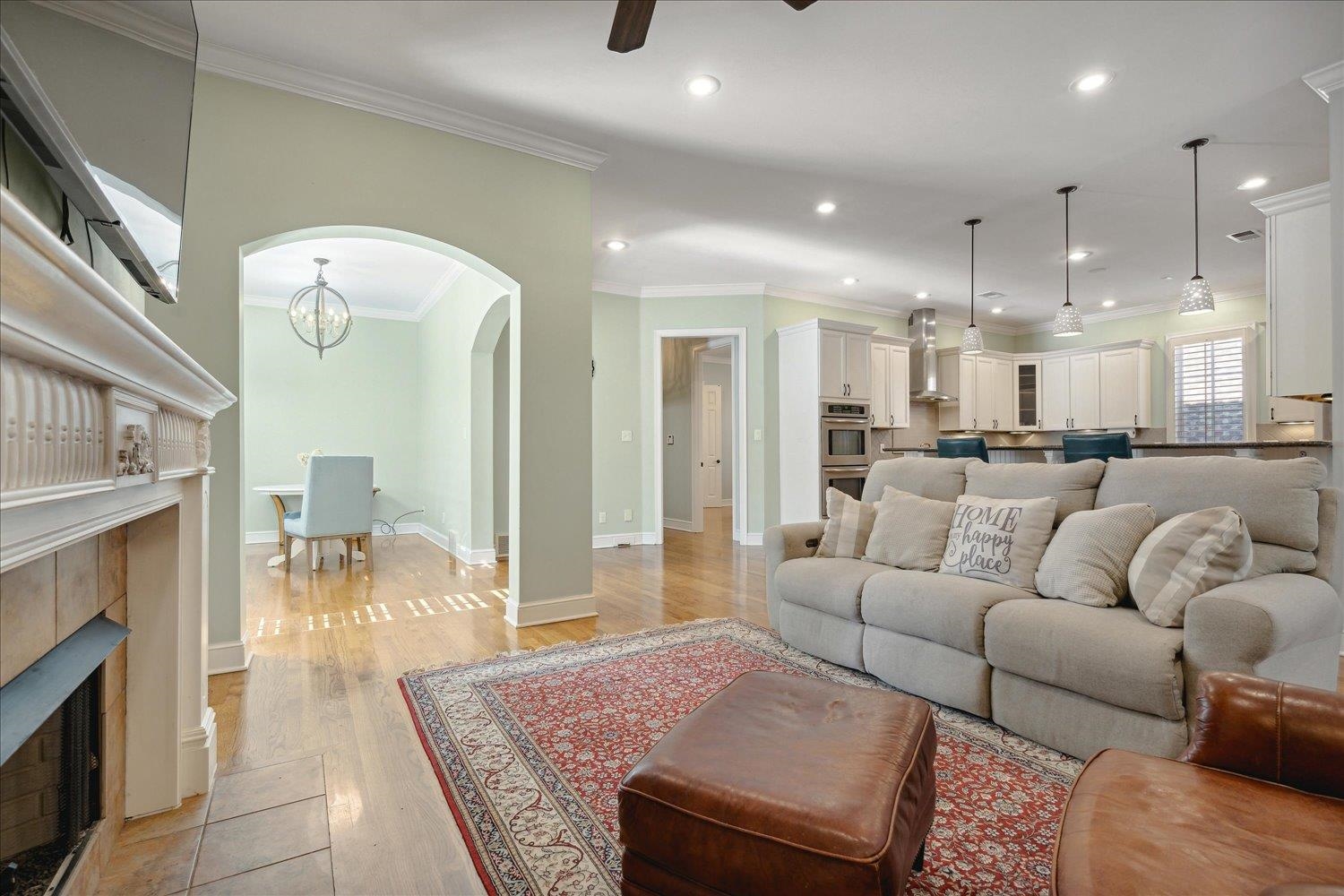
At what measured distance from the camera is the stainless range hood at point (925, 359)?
770cm

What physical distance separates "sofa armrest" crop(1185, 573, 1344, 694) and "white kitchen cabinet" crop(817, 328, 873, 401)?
4.56m

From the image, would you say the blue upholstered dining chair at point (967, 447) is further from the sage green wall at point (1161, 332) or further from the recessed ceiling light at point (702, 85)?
the sage green wall at point (1161, 332)

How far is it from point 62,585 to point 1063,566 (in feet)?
8.92

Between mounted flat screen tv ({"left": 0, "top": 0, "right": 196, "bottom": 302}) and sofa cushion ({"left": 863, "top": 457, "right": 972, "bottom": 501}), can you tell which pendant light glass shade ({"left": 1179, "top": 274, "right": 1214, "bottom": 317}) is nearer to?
sofa cushion ({"left": 863, "top": 457, "right": 972, "bottom": 501})

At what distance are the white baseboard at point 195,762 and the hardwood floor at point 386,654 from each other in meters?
0.13

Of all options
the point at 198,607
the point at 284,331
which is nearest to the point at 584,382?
the point at 198,607

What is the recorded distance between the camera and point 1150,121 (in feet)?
11.1

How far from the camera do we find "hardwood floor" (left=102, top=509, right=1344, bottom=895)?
159 cm

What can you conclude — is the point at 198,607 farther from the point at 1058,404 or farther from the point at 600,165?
the point at 1058,404

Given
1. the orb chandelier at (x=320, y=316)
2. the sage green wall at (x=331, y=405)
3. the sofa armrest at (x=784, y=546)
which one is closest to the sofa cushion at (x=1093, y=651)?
the sofa armrest at (x=784, y=546)

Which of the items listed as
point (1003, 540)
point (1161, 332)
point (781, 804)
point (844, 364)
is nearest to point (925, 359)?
point (844, 364)

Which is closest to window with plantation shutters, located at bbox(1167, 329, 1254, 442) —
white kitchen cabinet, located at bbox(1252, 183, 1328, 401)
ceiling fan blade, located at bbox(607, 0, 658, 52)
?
white kitchen cabinet, located at bbox(1252, 183, 1328, 401)

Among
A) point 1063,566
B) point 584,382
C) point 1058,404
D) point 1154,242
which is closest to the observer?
point 1063,566

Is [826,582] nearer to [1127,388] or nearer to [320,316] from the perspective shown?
[320,316]
